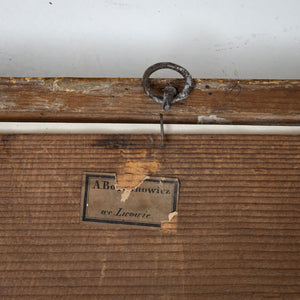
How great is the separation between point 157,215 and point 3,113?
0.43 meters

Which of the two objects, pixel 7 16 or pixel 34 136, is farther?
pixel 7 16

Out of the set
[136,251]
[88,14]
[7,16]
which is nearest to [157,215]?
[136,251]

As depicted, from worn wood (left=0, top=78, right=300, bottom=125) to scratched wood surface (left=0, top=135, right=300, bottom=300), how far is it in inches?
2.0

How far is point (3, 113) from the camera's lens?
0.68 meters

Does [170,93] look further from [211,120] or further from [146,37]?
[146,37]

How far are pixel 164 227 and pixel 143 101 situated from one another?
291 mm

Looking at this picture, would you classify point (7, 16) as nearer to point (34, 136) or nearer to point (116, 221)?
point (34, 136)

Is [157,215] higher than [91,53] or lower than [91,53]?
lower

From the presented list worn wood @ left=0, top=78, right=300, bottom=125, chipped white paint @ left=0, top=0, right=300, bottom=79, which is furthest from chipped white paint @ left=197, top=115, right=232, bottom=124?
chipped white paint @ left=0, top=0, right=300, bottom=79

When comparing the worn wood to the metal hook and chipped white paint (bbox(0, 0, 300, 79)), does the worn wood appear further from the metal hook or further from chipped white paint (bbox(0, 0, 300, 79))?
chipped white paint (bbox(0, 0, 300, 79))

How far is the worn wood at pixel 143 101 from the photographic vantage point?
26.2 inches

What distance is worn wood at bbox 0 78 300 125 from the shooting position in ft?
2.18

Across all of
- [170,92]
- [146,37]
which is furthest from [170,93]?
[146,37]

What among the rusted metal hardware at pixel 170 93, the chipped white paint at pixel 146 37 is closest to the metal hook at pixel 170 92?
the rusted metal hardware at pixel 170 93
